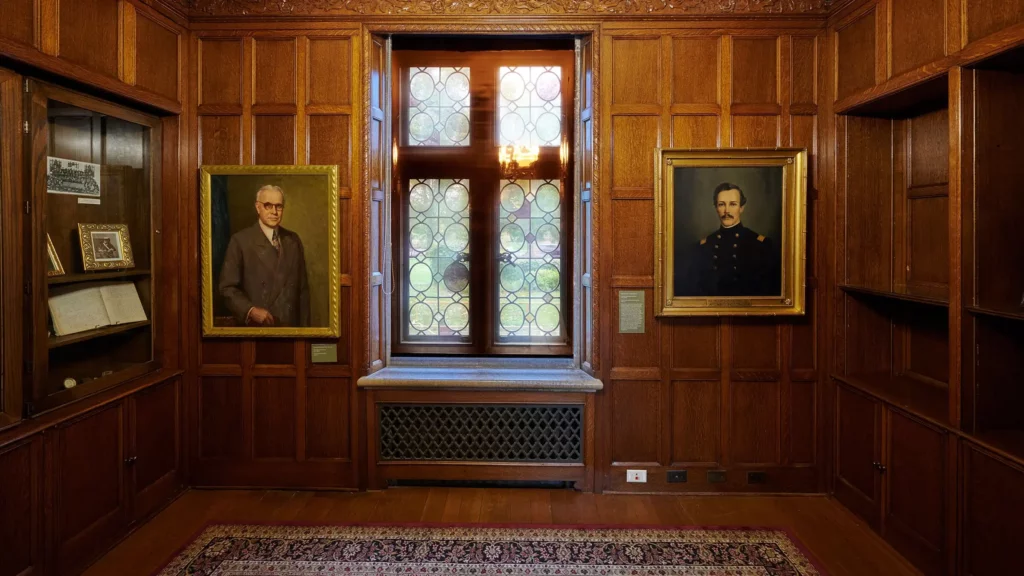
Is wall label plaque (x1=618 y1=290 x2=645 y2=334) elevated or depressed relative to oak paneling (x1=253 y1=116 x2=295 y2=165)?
depressed

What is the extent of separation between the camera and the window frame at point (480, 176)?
403 cm

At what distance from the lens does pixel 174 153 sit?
11.6 ft

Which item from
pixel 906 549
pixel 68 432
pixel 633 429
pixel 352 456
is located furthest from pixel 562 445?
pixel 68 432

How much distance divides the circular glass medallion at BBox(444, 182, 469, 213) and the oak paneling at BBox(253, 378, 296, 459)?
155cm

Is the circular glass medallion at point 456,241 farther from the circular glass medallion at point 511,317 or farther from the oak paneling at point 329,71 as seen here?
the oak paneling at point 329,71

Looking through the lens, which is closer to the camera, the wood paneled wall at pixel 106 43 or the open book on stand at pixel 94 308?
the wood paneled wall at pixel 106 43

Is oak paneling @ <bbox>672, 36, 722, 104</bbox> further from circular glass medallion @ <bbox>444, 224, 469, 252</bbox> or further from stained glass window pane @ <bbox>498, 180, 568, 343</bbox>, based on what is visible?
circular glass medallion @ <bbox>444, 224, 469, 252</bbox>

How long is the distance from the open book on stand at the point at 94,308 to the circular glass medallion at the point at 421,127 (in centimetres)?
195

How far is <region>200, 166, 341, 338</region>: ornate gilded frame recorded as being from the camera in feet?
11.7

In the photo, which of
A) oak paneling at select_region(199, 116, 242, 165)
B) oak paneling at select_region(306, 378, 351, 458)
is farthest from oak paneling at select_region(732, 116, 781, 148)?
oak paneling at select_region(199, 116, 242, 165)

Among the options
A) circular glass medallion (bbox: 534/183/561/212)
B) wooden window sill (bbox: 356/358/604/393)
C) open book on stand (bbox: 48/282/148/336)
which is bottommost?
wooden window sill (bbox: 356/358/604/393)

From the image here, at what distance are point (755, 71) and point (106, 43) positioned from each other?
3.53 meters

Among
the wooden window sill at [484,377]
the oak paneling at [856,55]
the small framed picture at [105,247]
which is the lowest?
the wooden window sill at [484,377]

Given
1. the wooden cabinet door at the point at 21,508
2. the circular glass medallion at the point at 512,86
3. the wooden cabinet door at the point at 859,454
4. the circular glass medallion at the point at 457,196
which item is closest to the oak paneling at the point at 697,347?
the wooden cabinet door at the point at 859,454
